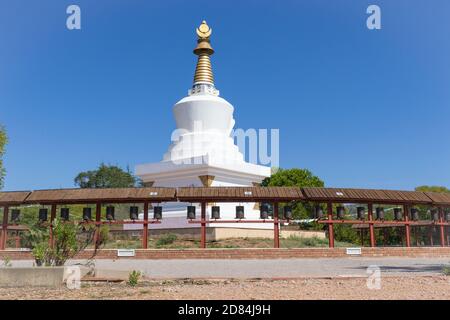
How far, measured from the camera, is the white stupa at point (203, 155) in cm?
2302

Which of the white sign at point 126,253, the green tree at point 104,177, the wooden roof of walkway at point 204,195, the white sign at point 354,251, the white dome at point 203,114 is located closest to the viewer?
the white sign at point 126,253

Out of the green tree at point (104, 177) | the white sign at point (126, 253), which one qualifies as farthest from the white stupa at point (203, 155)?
the green tree at point (104, 177)

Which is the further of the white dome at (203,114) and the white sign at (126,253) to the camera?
the white dome at (203,114)

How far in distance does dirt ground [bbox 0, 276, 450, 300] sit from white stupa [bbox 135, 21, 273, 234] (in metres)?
13.0

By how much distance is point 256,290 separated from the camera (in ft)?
23.4

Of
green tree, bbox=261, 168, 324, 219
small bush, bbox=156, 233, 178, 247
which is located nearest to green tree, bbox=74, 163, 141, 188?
green tree, bbox=261, 168, 324, 219

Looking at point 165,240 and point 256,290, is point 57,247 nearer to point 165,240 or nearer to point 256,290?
point 256,290

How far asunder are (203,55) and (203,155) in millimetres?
8715

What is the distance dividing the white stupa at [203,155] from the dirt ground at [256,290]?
13.0 meters

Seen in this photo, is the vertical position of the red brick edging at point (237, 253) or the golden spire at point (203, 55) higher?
the golden spire at point (203, 55)

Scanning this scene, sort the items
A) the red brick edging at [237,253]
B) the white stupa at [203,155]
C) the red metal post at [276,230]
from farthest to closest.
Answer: the white stupa at [203,155]
the red metal post at [276,230]
the red brick edging at [237,253]

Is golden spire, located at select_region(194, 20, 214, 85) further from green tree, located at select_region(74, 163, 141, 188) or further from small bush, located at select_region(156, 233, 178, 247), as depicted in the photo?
green tree, located at select_region(74, 163, 141, 188)

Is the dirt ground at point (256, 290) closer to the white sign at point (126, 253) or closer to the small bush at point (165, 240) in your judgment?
the white sign at point (126, 253)

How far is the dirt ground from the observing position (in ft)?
21.3
